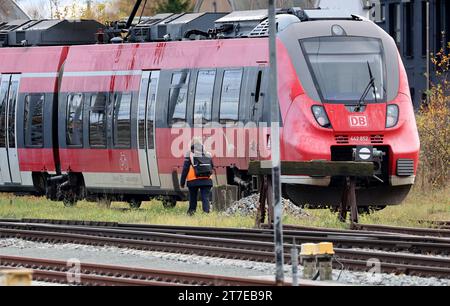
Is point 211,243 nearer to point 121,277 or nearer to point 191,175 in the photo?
point 121,277

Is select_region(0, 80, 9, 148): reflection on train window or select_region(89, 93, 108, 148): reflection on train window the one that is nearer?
select_region(89, 93, 108, 148): reflection on train window

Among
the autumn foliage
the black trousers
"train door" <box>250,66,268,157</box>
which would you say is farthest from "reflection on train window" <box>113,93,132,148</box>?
the autumn foliage

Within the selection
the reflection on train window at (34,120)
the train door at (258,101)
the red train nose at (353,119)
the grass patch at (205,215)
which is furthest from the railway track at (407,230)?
the reflection on train window at (34,120)

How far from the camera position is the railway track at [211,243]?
1808 centimetres

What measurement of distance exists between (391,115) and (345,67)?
1.16 m

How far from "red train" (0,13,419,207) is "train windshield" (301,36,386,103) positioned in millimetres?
24

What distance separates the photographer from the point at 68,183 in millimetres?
32125

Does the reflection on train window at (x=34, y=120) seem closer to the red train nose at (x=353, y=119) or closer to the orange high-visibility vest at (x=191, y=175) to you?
the orange high-visibility vest at (x=191, y=175)

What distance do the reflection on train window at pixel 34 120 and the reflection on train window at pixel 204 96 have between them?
504 centimetres

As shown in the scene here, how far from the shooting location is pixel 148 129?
97.9 ft

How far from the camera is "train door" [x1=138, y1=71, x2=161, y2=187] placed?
29766 millimetres

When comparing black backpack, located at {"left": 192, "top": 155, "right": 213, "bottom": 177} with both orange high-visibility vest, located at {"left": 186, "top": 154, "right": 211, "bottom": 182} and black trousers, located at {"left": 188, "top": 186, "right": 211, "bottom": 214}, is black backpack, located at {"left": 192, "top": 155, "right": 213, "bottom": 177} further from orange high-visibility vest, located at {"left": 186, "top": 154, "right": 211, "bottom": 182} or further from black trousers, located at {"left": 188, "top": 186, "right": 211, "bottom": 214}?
black trousers, located at {"left": 188, "top": 186, "right": 211, "bottom": 214}

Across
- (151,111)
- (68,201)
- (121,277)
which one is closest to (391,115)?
(151,111)
